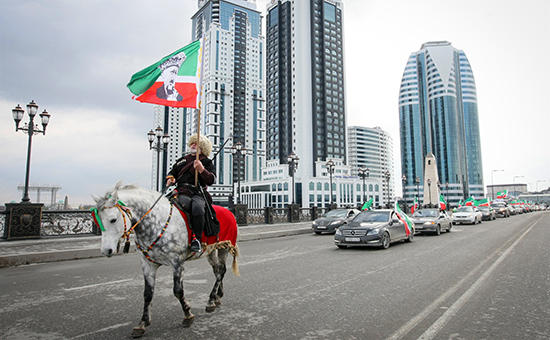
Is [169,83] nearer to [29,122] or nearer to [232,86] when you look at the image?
[29,122]

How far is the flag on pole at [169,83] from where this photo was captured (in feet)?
19.6

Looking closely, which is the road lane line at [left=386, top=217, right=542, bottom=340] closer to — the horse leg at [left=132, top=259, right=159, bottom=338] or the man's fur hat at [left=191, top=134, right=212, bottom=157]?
the horse leg at [left=132, top=259, right=159, bottom=338]

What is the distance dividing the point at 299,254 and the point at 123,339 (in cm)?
775

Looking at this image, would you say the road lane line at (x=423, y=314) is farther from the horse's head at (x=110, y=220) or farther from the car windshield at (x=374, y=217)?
the car windshield at (x=374, y=217)

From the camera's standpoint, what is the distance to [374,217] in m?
13.5

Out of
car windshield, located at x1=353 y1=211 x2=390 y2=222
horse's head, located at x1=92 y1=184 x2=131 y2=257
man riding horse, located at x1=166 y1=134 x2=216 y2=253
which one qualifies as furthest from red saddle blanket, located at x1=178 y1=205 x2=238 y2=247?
car windshield, located at x1=353 y1=211 x2=390 y2=222

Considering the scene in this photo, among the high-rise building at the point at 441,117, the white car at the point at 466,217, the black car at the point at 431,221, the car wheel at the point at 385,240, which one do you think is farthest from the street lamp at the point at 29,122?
the high-rise building at the point at 441,117

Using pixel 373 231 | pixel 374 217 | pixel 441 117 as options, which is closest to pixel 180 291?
pixel 373 231

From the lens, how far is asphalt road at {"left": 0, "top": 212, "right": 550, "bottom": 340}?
401 cm

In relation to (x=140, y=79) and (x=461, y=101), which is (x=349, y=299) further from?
(x=461, y=101)

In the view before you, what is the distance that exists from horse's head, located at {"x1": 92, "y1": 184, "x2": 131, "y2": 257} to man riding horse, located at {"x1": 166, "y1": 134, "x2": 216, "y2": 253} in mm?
902

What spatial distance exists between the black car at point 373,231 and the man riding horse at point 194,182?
8406 millimetres

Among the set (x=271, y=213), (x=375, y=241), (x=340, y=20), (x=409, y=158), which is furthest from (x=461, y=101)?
(x=375, y=241)

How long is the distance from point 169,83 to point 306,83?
12558 centimetres
